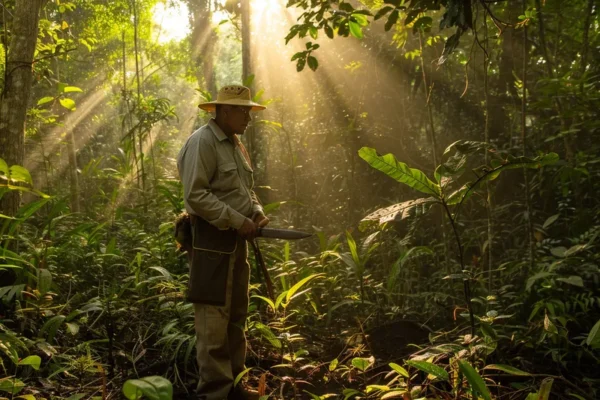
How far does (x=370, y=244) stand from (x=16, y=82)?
13.7ft

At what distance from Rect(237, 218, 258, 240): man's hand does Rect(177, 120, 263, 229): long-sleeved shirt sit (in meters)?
0.03

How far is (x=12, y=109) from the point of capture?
452cm

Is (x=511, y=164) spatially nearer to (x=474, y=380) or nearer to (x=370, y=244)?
(x=474, y=380)

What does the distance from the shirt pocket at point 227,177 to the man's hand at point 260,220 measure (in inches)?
9.9

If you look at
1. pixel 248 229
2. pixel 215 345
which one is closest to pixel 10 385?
pixel 215 345

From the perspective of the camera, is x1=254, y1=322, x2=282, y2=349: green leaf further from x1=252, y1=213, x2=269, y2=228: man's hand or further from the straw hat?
the straw hat

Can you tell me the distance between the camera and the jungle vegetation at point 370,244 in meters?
3.12

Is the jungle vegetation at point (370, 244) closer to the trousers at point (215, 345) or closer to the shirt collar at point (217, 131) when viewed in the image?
the trousers at point (215, 345)

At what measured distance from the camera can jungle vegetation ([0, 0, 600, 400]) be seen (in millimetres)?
3117

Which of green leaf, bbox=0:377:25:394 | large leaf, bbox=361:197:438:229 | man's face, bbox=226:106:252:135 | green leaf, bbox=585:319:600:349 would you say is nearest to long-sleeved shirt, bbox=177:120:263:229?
man's face, bbox=226:106:252:135

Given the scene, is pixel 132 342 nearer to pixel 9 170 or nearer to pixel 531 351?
pixel 9 170

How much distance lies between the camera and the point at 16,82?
452 centimetres

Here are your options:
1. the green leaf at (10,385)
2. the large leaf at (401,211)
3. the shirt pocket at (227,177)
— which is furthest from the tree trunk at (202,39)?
the green leaf at (10,385)

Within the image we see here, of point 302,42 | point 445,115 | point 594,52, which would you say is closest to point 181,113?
point 302,42
